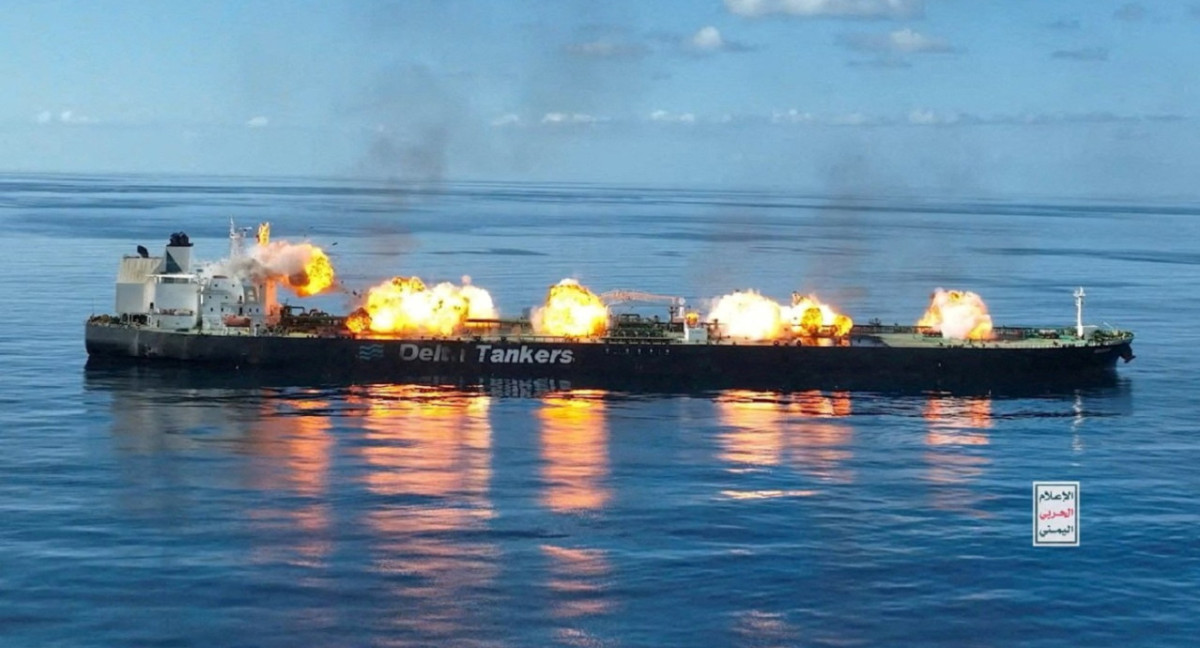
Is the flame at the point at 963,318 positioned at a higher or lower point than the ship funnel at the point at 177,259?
lower

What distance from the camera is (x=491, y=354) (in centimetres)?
11656

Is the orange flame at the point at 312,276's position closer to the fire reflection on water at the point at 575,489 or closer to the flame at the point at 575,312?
the flame at the point at 575,312

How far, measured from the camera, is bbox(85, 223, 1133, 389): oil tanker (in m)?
115

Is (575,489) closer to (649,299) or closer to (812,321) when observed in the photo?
(812,321)

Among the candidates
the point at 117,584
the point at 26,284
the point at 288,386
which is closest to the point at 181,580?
the point at 117,584

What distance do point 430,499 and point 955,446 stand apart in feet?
114

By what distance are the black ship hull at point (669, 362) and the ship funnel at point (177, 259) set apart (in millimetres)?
9940

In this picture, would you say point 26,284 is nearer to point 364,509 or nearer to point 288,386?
point 288,386

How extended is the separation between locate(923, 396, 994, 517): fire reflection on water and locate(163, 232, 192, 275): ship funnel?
208 feet

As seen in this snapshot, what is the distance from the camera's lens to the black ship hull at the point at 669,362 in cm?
11519

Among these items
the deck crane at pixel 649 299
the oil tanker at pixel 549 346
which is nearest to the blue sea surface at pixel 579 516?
the oil tanker at pixel 549 346

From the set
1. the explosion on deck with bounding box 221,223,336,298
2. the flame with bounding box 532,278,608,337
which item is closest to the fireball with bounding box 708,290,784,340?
the flame with bounding box 532,278,608,337

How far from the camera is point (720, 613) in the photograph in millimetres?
55781

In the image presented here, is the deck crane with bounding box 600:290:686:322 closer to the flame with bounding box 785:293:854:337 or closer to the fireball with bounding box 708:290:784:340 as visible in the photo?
the fireball with bounding box 708:290:784:340
